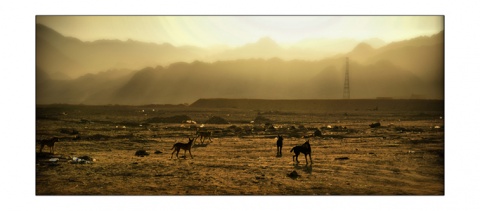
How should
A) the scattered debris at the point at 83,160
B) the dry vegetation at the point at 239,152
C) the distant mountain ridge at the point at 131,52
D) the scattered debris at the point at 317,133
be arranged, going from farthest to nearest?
the scattered debris at the point at 317,133, the scattered debris at the point at 83,160, the distant mountain ridge at the point at 131,52, the dry vegetation at the point at 239,152

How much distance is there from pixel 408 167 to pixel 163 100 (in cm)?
399

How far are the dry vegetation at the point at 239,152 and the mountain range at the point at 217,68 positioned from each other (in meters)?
0.30

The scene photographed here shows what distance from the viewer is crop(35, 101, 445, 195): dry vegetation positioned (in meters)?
9.45

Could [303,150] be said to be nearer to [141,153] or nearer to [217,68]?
[217,68]

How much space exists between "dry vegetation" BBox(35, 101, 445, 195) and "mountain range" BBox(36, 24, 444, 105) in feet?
0.99

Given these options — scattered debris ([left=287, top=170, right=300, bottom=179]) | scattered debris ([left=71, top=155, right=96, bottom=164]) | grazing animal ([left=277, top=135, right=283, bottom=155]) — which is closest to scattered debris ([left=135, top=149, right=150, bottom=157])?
scattered debris ([left=71, top=155, right=96, bottom=164])

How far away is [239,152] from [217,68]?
1373 mm

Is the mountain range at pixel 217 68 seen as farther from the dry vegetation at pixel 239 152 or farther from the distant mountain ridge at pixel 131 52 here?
the dry vegetation at pixel 239 152

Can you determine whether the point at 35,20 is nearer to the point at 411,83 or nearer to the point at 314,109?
the point at 314,109

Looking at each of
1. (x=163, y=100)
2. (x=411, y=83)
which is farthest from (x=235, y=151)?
(x=411, y=83)

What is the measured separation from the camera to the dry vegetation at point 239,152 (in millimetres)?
9445

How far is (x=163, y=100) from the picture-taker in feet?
32.4

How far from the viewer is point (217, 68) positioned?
971 centimetres

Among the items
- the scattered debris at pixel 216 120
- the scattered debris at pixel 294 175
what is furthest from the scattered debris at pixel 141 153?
the scattered debris at pixel 294 175
